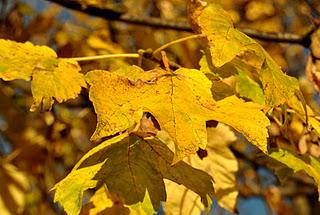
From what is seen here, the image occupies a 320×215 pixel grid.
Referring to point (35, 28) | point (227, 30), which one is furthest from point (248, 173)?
point (227, 30)

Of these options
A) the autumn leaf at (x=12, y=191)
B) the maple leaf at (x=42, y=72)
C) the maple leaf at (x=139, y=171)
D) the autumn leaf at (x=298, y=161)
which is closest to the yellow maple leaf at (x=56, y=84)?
the maple leaf at (x=42, y=72)

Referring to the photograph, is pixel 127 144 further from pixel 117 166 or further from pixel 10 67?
pixel 10 67

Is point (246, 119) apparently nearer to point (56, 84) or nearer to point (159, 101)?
point (159, 101)

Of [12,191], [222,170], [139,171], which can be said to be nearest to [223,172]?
[222,170]

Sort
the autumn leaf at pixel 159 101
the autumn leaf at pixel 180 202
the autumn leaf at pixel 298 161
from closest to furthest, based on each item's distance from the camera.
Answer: the autumn leaf at pixel 159 101 → the autumn leaf at pixel 298 161 → the autumn leaf at pixel 180 202

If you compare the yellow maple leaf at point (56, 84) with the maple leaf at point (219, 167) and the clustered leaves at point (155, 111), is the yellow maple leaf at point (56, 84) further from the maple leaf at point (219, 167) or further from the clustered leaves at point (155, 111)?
the maple leaf at point (219, 167)

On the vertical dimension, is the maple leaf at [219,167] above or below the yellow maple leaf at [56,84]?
below

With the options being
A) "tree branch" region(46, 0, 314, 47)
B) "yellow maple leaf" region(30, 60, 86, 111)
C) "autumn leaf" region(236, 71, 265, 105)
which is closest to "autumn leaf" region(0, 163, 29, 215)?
"tree branch" region(46, 0, 314, 47)
